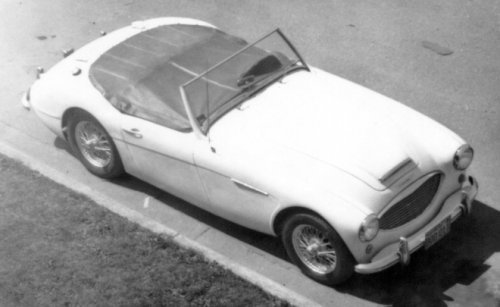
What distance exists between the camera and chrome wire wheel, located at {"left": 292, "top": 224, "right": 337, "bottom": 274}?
22.7 ft

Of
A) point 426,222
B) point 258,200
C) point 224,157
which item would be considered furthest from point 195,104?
point 426,222

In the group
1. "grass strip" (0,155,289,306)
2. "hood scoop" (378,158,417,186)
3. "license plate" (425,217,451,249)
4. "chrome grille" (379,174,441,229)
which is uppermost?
"hood scoop" (378,158,417,186)

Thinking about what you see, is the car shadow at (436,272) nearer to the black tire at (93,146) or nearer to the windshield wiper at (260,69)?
the windshield wiper at (260,69)

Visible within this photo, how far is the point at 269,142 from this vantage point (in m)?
7.30

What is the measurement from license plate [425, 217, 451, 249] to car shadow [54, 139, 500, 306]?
32 cm

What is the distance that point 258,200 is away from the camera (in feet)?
23.5

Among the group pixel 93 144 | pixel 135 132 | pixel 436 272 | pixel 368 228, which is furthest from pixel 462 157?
pixel 93 144

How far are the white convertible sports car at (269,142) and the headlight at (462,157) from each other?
0.04ft

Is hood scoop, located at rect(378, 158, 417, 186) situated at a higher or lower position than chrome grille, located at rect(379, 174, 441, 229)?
higher

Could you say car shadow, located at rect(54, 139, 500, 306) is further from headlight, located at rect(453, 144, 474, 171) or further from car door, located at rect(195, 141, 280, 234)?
headlight, located at rect(453, 144, 474, 171)

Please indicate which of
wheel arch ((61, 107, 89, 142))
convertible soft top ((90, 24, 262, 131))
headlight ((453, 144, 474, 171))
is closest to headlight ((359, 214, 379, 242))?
headlight ((453, 144, 474, 171))

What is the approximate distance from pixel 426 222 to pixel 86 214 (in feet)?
10.4

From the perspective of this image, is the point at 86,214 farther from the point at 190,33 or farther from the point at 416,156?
the point at 416,156

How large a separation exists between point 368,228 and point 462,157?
1.30m
